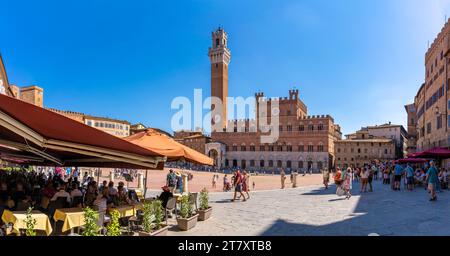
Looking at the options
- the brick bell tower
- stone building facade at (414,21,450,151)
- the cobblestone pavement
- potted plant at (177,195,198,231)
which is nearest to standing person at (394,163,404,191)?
the cobblestone pavement

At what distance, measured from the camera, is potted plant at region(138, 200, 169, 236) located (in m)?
5.44

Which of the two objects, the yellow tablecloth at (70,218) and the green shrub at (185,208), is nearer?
the yellow tablecloth at (70,218)

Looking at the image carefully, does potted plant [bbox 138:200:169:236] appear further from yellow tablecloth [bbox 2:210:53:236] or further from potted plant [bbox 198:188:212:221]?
potted plant [bbox 198:188:212:221]

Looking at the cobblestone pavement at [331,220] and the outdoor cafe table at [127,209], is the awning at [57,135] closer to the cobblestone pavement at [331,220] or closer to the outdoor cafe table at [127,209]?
the outdoor cafe table at [127,209]

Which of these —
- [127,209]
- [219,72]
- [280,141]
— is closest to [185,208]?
[127,209]

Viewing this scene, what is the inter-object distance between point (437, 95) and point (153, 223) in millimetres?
29735

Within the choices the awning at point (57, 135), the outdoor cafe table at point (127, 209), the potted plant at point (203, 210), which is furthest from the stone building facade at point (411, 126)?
the awning at point (57, 135)

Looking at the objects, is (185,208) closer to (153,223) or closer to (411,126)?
(153,223)

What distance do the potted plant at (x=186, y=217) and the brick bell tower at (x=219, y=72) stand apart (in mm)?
61767

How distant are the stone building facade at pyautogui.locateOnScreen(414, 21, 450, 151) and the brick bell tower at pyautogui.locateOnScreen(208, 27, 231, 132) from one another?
4395cm

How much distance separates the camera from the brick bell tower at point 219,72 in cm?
7181
